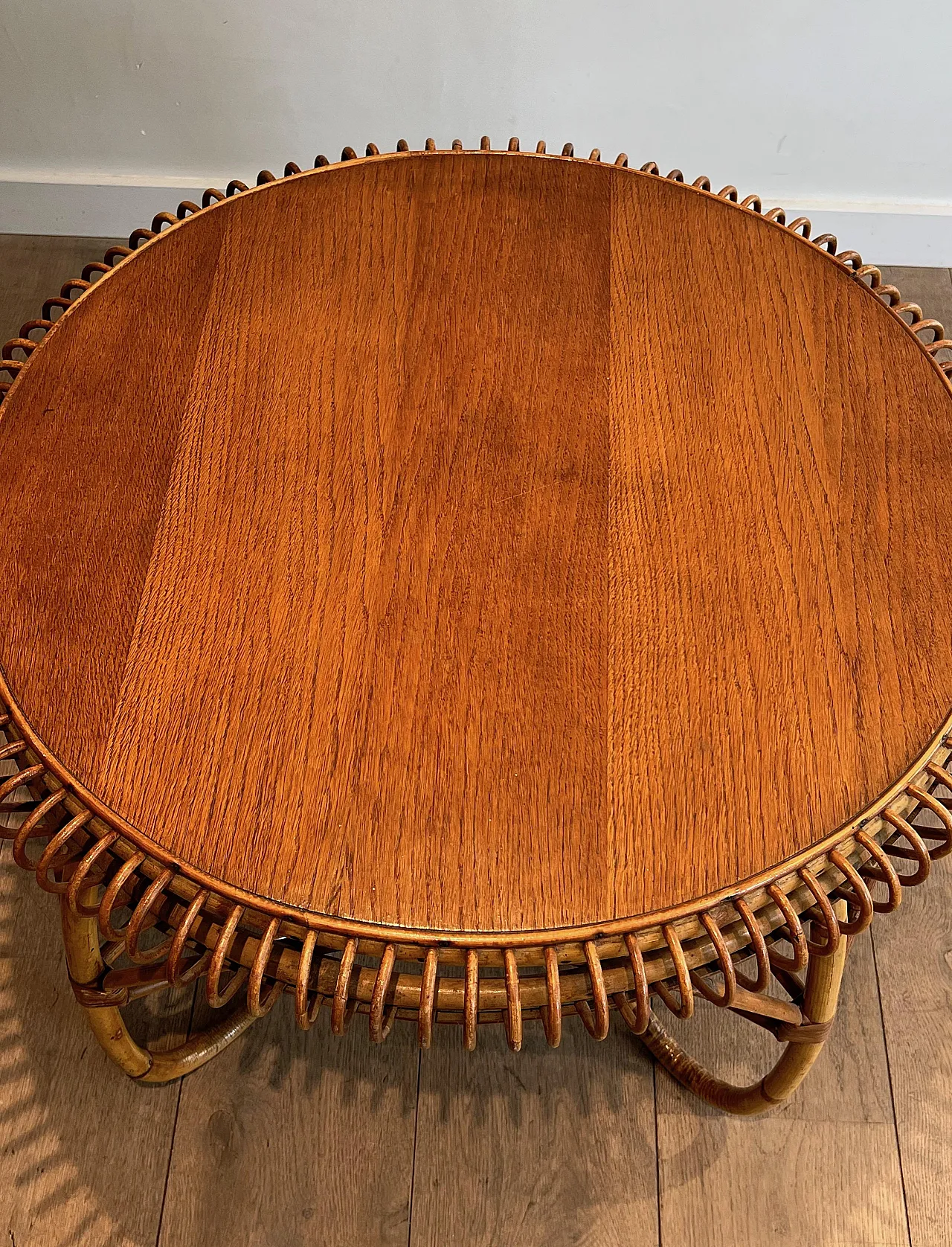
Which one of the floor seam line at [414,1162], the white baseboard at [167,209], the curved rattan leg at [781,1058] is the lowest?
the floor seam line at [414,1162]

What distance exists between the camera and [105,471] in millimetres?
735

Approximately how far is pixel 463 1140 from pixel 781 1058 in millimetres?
270

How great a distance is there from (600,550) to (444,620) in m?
0.11

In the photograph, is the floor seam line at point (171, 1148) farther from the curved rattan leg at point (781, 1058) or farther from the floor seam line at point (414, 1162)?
the curved rattan leg at point (781, 1058)

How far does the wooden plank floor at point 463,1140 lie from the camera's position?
2.89 ft

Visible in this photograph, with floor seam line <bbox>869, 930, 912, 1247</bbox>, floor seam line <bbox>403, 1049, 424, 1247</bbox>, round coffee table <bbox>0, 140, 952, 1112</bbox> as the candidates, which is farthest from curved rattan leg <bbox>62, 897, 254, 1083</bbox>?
floor seam line <bbox>869, 930, 912, 1247</bbox>

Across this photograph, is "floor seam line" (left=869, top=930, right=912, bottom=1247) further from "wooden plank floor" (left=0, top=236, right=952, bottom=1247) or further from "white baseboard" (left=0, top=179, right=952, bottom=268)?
"white baseboard" (left=0, top=179, right=952, bottom=268)

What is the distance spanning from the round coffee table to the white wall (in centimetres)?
44

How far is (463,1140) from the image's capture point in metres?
0.92

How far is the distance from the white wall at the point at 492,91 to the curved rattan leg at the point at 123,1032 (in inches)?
39.9

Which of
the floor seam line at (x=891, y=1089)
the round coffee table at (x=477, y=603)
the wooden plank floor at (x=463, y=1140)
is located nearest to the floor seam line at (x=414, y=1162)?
the wooden plank floor at (x=463, y=1140)

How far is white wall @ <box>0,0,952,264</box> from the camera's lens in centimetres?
125

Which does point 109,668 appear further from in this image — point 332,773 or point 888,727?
point 888,727

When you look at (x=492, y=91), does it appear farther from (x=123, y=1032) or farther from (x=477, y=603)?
(x=123, y=1032)
